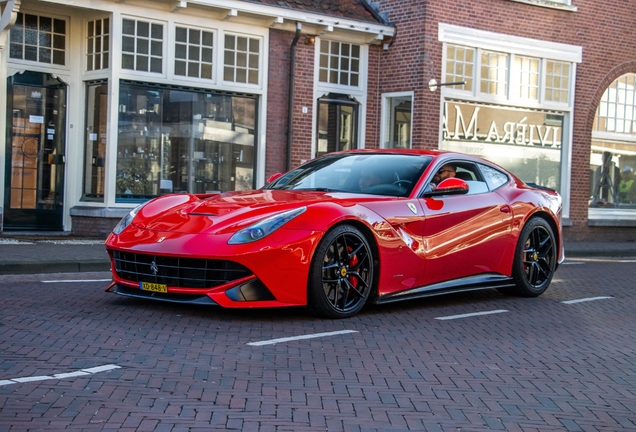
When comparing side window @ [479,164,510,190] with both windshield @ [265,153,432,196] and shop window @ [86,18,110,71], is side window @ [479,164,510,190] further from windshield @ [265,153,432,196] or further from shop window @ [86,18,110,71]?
shop window @ [86,18,110,71]

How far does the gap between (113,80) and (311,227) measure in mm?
8866

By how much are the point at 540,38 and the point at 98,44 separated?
9984 mm

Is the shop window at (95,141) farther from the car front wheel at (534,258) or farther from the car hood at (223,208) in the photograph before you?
the car front wheel at (534,258)

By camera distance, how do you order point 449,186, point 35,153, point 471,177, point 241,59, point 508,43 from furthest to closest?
1. point 508,43
2. point 241,59
3. point 35,153
4. point 471,177
5. point 449,186

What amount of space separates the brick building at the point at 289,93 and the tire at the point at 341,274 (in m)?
8.48

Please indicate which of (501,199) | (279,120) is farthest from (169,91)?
(501,199)

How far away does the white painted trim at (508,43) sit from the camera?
18203mm

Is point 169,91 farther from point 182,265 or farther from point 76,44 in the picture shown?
point 182,265

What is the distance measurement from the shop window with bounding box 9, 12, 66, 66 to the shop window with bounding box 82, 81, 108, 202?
0.79 m

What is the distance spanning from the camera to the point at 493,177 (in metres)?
9.20

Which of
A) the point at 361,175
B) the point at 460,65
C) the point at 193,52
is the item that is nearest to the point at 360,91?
the point at 460,65

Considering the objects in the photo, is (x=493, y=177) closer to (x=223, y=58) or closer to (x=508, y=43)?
(x=223, y=58)

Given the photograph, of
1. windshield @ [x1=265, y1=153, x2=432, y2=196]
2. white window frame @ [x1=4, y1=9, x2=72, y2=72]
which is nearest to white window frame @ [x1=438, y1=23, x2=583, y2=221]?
white window frame @ [x1=4, y1=9, x2=72, y2=72]

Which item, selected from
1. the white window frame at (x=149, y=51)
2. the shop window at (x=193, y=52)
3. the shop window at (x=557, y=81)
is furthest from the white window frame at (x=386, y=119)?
the white window frame at (x=149, y=51)
